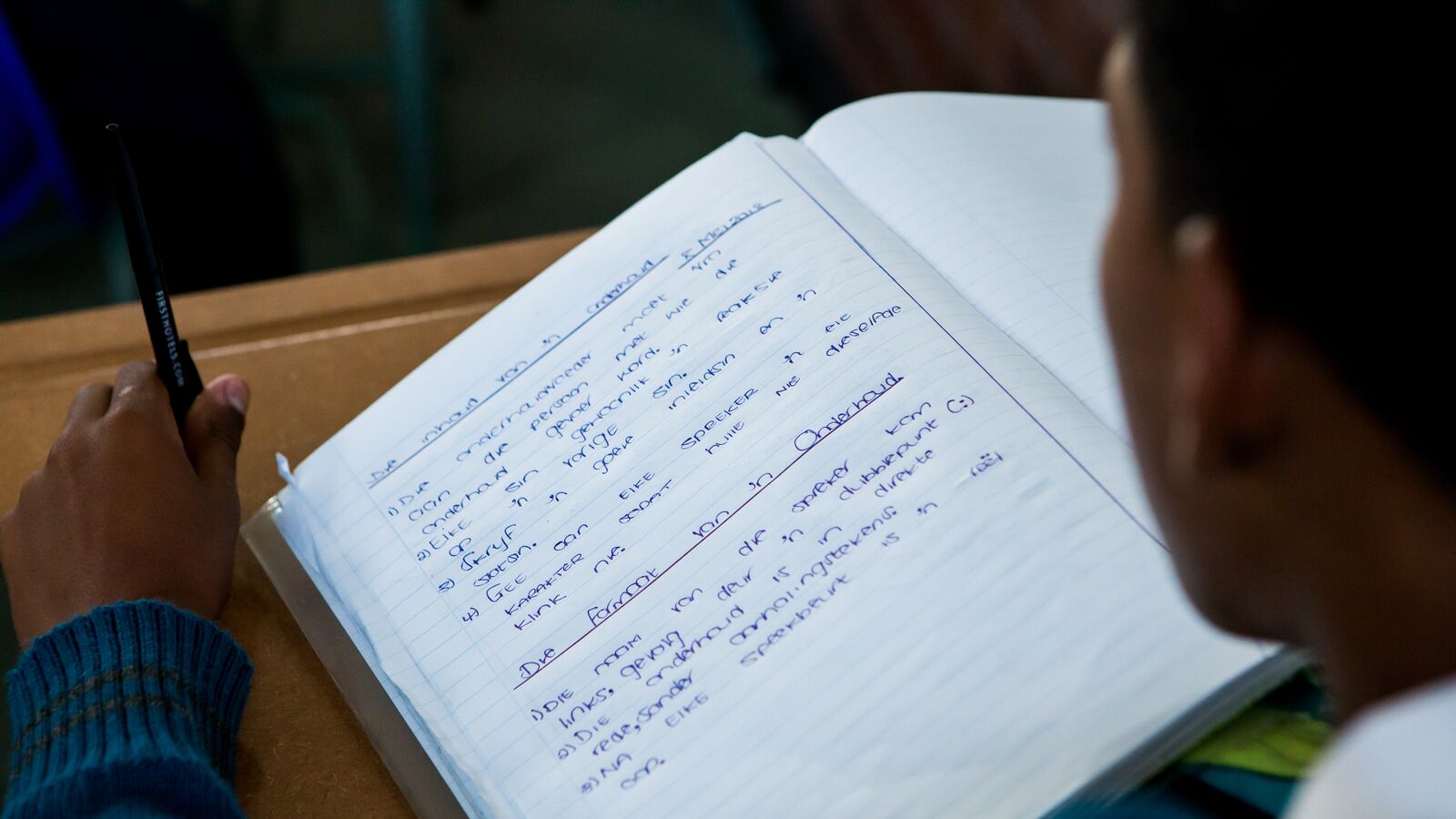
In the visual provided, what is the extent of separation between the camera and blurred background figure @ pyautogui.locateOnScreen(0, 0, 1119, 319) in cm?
96

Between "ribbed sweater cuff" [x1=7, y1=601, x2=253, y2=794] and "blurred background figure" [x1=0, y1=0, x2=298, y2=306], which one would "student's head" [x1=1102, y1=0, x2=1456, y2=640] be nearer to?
"ribbed sweater cuff" [x1=7, y1=601, x2=253, y2=794]

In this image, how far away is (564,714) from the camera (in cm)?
50

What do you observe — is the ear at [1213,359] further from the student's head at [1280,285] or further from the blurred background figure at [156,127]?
the blurred background figure at [156,127]

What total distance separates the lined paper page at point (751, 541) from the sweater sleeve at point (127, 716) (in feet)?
0.23

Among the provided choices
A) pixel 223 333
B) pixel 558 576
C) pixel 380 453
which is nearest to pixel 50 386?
pixel 223 333

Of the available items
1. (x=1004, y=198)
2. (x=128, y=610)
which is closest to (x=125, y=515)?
(x=128, y=610)

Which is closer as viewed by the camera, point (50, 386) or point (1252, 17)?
point (1252, 17)

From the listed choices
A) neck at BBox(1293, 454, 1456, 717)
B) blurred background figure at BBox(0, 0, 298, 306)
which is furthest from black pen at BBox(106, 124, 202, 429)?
neck at BBox(1293, 454, 1456, 717)

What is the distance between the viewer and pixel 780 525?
0.52m

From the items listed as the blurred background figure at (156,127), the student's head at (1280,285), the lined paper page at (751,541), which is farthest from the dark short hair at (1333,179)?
the blurred background figure at (156,127)

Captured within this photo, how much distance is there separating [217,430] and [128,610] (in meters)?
0.12

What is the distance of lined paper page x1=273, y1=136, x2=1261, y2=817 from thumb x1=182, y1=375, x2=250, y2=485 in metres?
0.04

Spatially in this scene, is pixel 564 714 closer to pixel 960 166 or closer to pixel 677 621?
pixel 677 621

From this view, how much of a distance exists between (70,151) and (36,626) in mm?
568
